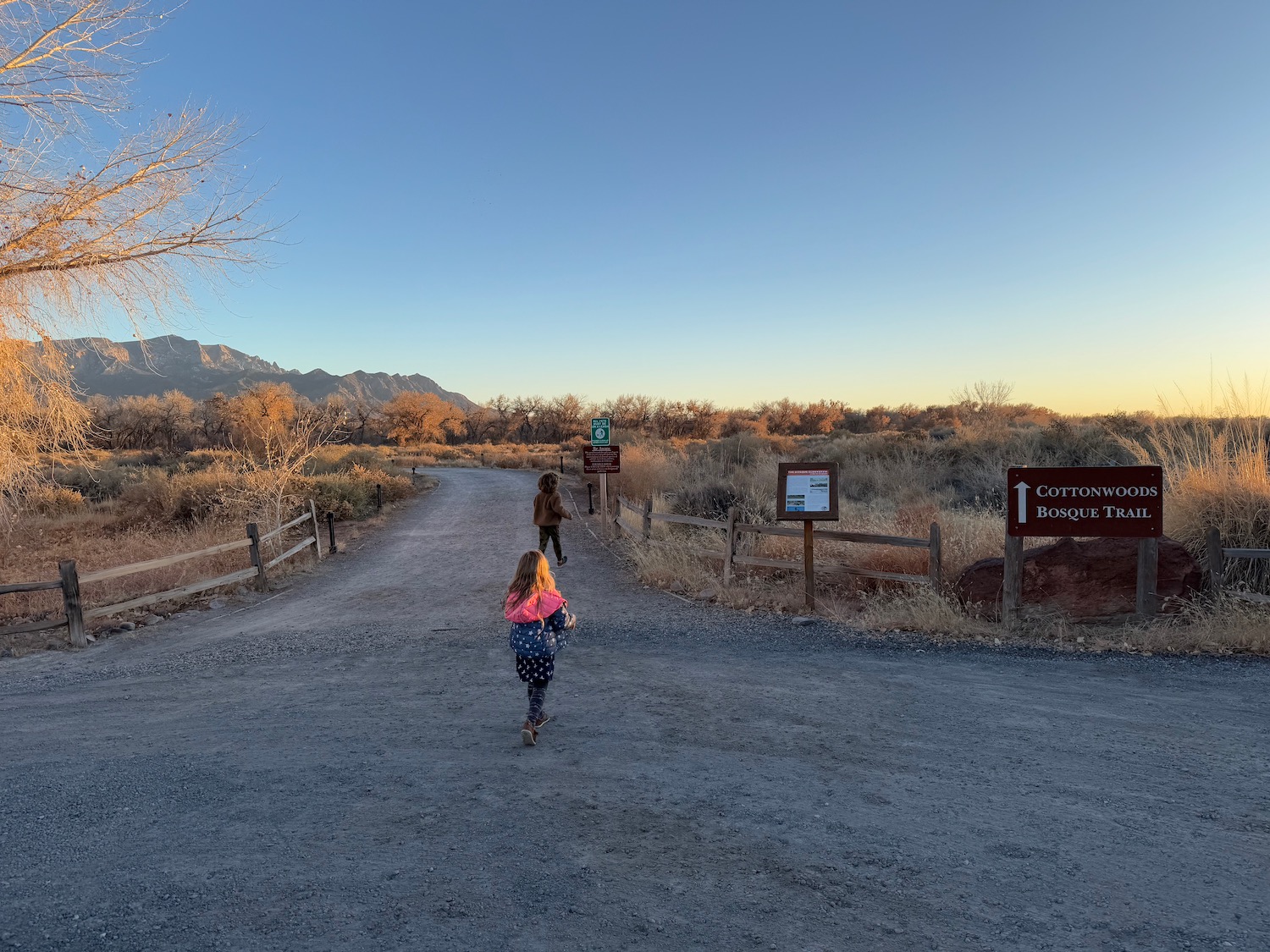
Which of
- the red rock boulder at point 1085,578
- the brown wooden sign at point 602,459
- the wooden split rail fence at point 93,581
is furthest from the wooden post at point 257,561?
the red rock boulder at point 1085,578

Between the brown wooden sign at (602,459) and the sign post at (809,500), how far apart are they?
8.29 m

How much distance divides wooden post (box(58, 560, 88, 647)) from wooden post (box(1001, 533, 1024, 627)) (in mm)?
10781

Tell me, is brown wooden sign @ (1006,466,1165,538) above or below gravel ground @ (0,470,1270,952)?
above

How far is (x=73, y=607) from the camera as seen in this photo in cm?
888

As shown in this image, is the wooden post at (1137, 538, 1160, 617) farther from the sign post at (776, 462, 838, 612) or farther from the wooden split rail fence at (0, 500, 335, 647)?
the wooden split rail fence at (0, 500, 335, 647)

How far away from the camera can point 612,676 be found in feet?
22.7

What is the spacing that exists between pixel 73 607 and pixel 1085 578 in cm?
1192

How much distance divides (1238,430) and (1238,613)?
142 inches

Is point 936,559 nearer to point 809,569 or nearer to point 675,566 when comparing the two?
point 809,569

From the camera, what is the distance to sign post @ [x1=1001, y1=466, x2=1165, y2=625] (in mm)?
8062

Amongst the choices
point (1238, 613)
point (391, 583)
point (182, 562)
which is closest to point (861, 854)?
point (1238, 613)

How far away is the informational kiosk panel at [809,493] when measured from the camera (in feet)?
31.4

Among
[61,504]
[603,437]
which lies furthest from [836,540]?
[61,504]

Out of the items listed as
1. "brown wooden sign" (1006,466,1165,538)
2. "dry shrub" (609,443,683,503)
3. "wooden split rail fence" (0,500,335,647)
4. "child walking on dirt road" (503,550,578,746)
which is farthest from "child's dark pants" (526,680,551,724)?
"dry shrub" (609,443,683,503)
